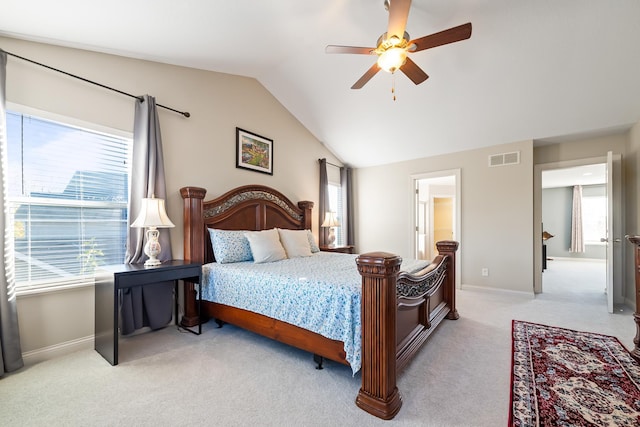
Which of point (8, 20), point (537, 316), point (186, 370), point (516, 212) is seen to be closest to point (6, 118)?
point (8, 20)

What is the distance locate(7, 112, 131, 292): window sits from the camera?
2240 mm

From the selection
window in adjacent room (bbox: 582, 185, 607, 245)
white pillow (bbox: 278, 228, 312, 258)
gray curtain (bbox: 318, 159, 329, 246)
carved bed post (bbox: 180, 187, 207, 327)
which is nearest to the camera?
carved bed post (bbox: 180, 187, 207, 327)

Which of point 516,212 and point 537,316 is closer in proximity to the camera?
point 537,316

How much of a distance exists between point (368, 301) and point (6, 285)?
262 cm

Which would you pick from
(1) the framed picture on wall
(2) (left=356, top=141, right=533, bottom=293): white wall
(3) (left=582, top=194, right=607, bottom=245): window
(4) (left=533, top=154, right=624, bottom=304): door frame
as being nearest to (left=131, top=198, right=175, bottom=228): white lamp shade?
(1) the framed picture on wall

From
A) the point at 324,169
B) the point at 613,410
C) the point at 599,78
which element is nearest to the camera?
the point at 613,410

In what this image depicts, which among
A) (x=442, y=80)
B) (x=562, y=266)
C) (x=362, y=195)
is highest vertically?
(x=442, y=80)

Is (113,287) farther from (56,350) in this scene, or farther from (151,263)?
(56,350)

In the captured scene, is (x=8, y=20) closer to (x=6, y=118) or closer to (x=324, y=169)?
(x=6, y=118)

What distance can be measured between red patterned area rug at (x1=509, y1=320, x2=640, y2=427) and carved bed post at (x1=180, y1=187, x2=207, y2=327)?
2903 mm

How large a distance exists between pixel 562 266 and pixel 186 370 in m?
9.20

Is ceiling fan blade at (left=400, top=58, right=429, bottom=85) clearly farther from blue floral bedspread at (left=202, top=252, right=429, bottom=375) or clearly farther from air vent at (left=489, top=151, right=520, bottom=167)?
air vent at (left=489, top=151, right=520, bottom=167)

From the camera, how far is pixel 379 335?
A: 1655mm

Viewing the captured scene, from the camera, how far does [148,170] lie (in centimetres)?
282
